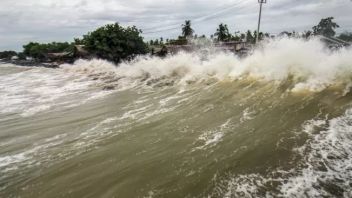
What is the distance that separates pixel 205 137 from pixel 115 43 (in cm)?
3098

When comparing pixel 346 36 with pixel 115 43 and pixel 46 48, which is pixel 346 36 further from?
pixel 46 48

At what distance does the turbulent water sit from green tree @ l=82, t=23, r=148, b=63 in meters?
22.0

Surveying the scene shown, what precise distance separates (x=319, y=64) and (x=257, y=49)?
4390 millimetres

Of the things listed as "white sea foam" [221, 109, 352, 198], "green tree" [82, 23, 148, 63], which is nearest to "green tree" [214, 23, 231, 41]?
"green tree" [82, 23, 148, 63]

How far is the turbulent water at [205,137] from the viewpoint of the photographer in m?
5.57

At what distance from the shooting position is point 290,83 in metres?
12.2

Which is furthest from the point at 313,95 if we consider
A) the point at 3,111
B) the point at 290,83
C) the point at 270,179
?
the point at 3,111

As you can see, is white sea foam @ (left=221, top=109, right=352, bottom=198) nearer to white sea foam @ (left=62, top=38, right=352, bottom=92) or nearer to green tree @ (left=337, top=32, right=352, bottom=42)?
white sea foam @ (left=62, top=38, right=352, bottom=92)

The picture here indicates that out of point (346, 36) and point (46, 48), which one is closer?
point (346, 36)

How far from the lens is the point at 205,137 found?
7828 mm

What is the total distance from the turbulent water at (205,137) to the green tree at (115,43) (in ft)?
72.3

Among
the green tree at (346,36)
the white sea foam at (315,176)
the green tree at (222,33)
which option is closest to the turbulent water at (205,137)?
the white sea foam at (315,176)

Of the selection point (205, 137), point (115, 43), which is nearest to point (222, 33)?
point (115, 43)

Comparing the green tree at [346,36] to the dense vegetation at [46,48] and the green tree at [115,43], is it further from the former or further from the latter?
the dense vegetation at [46,48]
